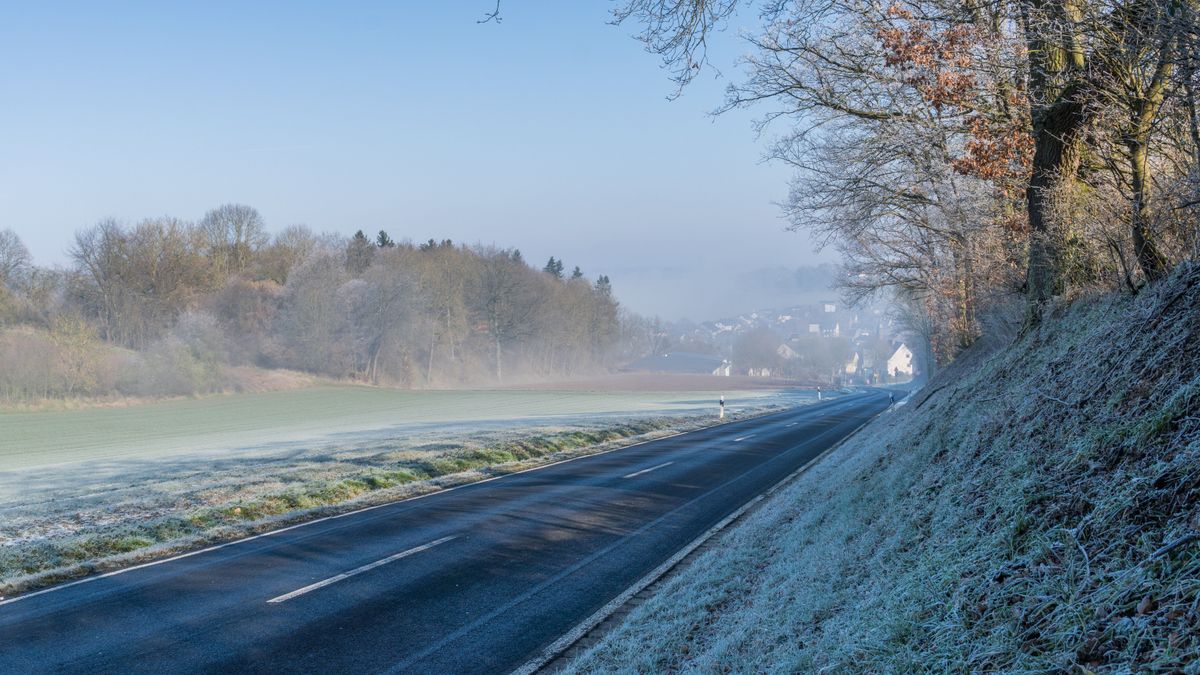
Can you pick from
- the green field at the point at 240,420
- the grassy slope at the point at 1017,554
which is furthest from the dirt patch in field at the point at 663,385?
the grassy slope at the point at 1017,554

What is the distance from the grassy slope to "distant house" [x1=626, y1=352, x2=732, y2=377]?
136 m

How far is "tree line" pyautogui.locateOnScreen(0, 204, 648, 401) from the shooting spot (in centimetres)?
5603

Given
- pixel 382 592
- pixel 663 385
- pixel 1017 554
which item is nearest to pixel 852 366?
pixel 663 385

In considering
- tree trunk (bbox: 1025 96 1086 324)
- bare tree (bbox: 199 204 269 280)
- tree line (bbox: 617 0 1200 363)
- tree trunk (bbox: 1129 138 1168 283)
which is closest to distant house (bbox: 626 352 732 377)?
bare tree (bbox: 199 204 269 280)

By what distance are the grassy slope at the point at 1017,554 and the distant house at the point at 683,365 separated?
13572 centimetres

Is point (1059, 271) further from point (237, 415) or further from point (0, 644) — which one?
point (237, 415)

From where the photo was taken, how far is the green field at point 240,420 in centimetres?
3151

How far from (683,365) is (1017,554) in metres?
153

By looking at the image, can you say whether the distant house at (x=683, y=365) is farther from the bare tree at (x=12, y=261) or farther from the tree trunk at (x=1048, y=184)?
the tree trunk at (x=1048, y=184)

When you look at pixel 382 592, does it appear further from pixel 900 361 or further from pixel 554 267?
pixel 900 361

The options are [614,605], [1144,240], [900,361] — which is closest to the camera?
[1144,240]

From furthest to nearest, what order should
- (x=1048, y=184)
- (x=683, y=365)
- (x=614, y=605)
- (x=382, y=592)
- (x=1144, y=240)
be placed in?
(x=683, y=365), (x=1048, y=184), (x=382, y=592), (x=614, y=605), (x=1144, y=240)

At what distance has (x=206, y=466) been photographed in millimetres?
23094

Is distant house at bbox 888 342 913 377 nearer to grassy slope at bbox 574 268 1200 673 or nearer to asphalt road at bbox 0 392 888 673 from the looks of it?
asphalt road at bbox 0 392 888 673
